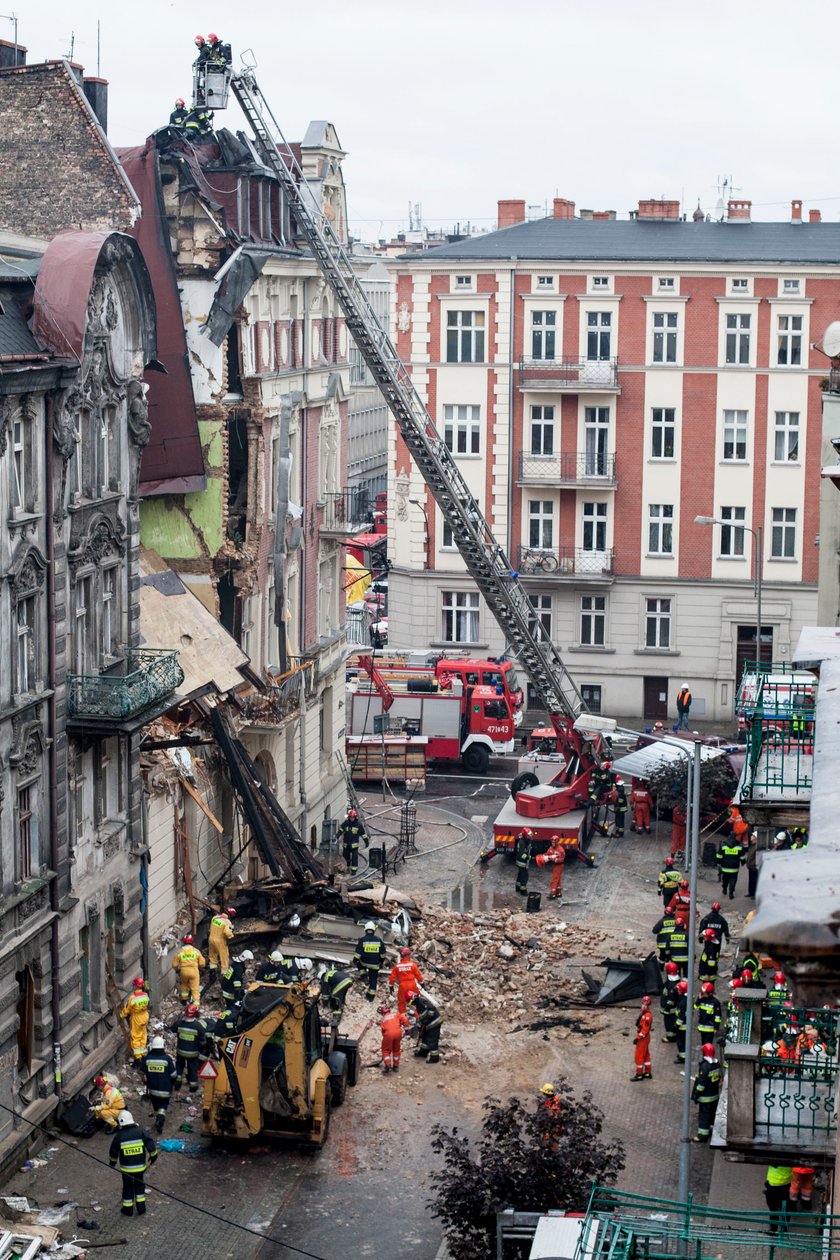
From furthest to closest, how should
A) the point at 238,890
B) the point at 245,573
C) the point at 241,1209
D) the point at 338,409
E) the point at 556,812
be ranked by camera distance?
1. the point at 338,409
2. the point at 556,812
3. the point at 245,573
4. the point at 238,890
5. the point at 241,1209

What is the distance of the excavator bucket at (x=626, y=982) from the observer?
1280 inches

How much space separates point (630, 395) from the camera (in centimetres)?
5547

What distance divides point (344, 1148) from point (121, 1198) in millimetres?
3391

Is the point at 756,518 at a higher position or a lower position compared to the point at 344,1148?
higher

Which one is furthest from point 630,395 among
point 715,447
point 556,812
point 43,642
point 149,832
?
point 43,642

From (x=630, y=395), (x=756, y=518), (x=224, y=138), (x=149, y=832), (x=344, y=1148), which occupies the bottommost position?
(x=344, y=1148)

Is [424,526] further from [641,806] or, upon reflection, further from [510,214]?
[641,806]

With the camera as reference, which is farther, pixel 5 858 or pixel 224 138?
pixel 224 138

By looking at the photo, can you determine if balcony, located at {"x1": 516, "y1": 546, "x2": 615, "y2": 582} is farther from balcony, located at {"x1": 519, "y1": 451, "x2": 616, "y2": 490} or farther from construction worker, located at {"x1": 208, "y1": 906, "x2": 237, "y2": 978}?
construction worker, located at {"x1": 208, "y1": 906, "x2": 237, "y2": 978}

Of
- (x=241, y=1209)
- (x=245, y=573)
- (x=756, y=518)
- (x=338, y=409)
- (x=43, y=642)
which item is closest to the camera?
(x=241, y=1209)

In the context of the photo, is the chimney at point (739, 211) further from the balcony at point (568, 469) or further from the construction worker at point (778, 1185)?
the construction worker at point (778, 1185)

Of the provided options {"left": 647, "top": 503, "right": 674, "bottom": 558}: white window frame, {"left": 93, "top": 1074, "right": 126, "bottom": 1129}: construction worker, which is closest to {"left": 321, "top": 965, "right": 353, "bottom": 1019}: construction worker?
{"left": 93, "top": 1074, "right": 126, "bottom": 1129}: construction worker

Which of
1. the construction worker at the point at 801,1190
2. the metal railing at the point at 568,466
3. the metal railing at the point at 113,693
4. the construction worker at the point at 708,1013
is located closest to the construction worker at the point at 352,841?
the metal railing at the point at 113,693

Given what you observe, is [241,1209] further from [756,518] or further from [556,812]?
[756,518]
